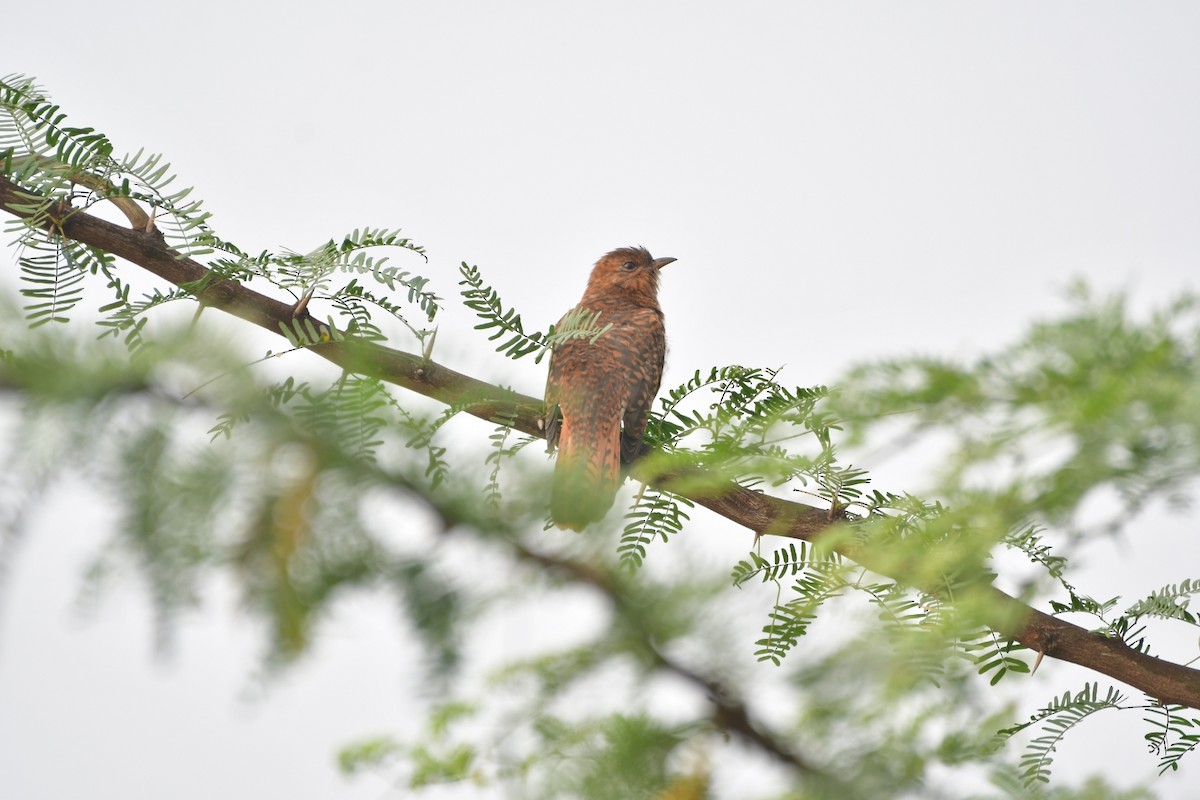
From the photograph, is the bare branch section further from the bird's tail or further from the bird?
the bird

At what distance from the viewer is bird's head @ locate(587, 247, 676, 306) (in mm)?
3693

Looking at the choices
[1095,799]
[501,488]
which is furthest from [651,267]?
[501,488]

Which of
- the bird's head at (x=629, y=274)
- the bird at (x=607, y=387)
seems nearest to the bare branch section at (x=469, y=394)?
the bird at (x=607, y=387)

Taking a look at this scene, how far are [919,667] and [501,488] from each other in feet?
1.06

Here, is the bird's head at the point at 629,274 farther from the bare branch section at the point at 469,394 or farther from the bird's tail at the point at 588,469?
the bare branch section at the point at 469,394

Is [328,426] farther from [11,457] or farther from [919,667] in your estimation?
[919,667]

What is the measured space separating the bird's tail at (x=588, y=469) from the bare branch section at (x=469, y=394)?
194mm

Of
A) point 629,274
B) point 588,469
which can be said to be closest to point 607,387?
point 588,469

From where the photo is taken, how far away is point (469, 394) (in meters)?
1.47

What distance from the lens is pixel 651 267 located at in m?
3.80

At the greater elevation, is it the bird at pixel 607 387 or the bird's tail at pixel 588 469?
the bird at pixel 607 387

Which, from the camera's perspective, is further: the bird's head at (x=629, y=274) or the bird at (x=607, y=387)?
the bird's head at (x=629, y=274)

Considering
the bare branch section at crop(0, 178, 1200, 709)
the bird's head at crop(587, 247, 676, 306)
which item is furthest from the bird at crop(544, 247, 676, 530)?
the bare branch section at crop(0, 178, 1200, 709)

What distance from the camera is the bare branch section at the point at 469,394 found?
1431 millimetres
